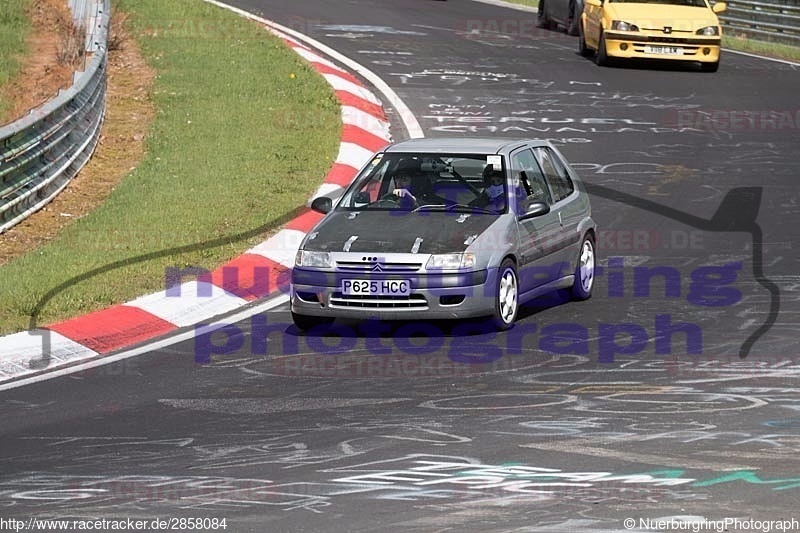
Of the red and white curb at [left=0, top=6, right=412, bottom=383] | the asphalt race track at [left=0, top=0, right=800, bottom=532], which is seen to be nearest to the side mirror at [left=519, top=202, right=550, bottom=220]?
the asphalt race track at [left=0, top=0, right=800, bottom=532]

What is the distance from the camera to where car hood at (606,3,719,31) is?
2488 centimetres

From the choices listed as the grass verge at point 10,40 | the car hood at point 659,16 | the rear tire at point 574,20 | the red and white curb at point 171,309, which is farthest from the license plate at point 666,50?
the grass verge at point 10,40

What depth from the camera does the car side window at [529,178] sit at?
478 inches

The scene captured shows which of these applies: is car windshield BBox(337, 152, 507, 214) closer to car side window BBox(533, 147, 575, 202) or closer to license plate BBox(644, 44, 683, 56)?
car side window BBox(533, 147, 575, 202)

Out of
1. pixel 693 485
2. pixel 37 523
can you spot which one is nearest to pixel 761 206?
pixel 693 485

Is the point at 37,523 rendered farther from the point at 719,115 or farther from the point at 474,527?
the point at 719,115

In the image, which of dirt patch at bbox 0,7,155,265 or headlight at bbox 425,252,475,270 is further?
dirt patch at bbox 0,7,155,265

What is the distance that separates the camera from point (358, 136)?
19.1 metres

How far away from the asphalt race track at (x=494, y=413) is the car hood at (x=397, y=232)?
2.12 ft

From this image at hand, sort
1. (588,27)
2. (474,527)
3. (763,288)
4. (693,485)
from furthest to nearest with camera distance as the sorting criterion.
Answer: (588,27), (763,288), (693,485), (474,527)

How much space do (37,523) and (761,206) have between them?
11.2 metres

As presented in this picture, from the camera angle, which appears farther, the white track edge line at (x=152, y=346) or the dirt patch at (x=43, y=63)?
the dirt patch at (x=43, y=63)

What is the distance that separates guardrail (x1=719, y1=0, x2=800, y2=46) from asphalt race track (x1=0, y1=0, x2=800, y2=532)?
46.1 ft

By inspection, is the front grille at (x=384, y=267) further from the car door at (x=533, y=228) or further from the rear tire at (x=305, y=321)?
the car door at (x=533, y=228)
